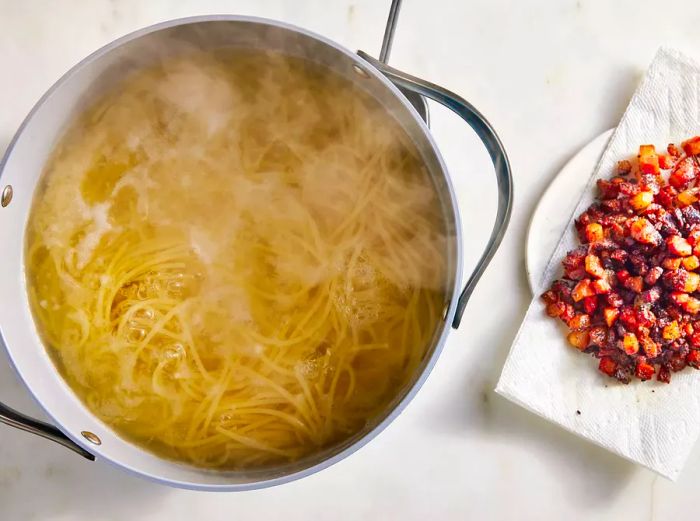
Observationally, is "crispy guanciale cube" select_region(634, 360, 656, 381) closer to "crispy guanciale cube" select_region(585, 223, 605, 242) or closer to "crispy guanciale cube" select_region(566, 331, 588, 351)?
"crispy guanciale cube" select_region(566, 331, 588, 351)

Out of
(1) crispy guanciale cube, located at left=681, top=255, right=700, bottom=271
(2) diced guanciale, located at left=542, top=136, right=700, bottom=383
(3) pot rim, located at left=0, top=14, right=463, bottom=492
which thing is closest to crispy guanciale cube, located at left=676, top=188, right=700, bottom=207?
(2) diced guanciale, located at left=542, top=136, right=700, bottom=383

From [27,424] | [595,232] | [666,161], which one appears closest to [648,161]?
[666,161]

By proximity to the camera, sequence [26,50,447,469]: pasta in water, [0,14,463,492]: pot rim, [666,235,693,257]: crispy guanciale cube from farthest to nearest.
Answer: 1. [666,235,693,257]: crispy guanciale cube
2. [26,50,447,469]: pasta in water
3. [0,14,463,492]: pot rim

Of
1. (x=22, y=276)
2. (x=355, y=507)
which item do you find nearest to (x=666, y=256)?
(x=355, y=507)

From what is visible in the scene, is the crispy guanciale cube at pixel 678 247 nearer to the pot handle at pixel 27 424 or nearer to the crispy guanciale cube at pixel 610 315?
the crispy guanciale cube at pixel 610 315

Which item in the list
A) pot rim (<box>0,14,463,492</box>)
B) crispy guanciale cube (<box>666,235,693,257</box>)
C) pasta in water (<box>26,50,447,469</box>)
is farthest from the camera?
crispy guanciale cube (<box>666,235,693,257</box>)

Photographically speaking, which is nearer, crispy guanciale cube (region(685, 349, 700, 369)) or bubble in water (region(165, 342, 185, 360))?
bubble in water (region(165, 342, 185, 360))
